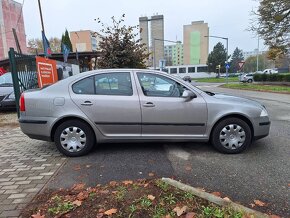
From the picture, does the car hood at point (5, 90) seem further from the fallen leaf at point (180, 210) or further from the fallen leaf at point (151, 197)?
the fallen leaf at point (180, 210)

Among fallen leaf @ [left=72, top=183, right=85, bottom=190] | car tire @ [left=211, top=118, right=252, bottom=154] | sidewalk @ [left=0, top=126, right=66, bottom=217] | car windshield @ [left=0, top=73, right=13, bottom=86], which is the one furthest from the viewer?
car windshield @ [left=0, top=73, right=13, bottom=86]

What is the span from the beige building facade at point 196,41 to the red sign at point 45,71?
8097 centimetres

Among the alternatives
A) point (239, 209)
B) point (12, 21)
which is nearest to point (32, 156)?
point (239, 209)

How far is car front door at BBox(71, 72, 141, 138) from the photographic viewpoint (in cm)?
454

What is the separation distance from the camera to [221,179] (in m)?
3.62

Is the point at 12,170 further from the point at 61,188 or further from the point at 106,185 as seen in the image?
the point at 106,185

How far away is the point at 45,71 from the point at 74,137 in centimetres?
542

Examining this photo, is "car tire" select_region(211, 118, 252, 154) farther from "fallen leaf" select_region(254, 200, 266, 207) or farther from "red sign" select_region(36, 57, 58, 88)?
"red sign" select_region(36, 57, 58, 88)

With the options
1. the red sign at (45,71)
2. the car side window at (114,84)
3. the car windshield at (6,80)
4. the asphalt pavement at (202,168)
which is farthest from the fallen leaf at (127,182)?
the car windshield at (6,80)

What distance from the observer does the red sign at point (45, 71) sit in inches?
339

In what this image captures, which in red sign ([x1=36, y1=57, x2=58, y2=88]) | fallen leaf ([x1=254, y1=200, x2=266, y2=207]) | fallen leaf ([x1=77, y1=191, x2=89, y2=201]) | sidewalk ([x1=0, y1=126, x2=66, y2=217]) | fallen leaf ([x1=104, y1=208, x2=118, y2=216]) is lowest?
fallen leaf ([x1=254, y1=200, x2=266, y2=207])

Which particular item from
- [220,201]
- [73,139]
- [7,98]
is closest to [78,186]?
[73,139]

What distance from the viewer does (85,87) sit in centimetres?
466

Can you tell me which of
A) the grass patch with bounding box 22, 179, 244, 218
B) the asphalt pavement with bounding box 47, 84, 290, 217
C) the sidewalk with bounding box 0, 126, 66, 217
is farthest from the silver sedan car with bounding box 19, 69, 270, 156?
the grass patch with bounding box 22, 179, 244, 218
